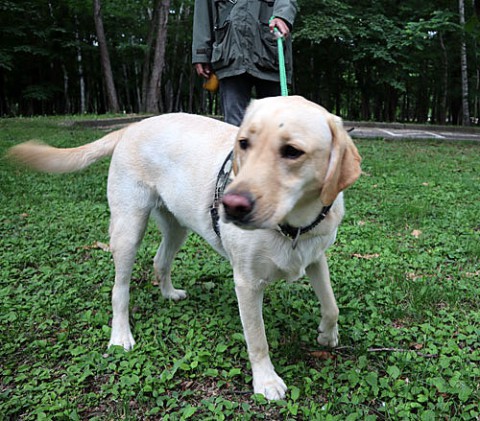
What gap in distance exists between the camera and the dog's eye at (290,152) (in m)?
1.86

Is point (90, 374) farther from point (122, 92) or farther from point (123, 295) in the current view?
point (122, 92)

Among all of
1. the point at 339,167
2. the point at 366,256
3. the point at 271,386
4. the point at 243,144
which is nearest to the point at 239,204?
the point at 243,144

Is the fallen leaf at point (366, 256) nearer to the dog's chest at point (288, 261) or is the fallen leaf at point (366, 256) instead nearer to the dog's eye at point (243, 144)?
the dog's chest at point (288, 261)

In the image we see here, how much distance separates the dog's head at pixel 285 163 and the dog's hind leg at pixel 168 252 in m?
1.34

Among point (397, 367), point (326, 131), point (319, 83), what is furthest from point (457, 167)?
point (319, 83)

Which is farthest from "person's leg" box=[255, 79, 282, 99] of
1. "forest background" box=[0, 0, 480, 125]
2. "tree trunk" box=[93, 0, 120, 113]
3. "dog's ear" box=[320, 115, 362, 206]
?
"tree trunk" box=[93, 0, 120, 113]

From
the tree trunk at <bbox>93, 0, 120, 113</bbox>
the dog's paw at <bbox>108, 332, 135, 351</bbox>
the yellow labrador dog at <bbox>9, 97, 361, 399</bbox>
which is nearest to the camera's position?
the yellow labrador dog at <bbox>9, 97, 361, 399</bbox>

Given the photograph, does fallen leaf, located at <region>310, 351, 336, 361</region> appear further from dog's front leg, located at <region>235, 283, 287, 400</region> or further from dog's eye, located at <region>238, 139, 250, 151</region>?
dog's eye, located at <region>238, 139, 250, 151</region>

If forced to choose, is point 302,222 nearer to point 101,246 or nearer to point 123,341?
point 123,341

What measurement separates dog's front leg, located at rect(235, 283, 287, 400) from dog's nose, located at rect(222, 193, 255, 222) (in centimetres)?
69

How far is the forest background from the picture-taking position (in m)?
18.0

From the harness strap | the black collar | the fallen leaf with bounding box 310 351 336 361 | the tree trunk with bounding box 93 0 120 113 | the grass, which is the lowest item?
the fallen leaf with bounding box 310 351 336 361

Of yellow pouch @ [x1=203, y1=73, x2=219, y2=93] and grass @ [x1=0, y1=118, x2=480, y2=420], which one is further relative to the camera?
yellow pouch @ [x1=203, y1=73, x2=219, y2=93]

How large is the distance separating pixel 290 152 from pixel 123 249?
4.87 feet
